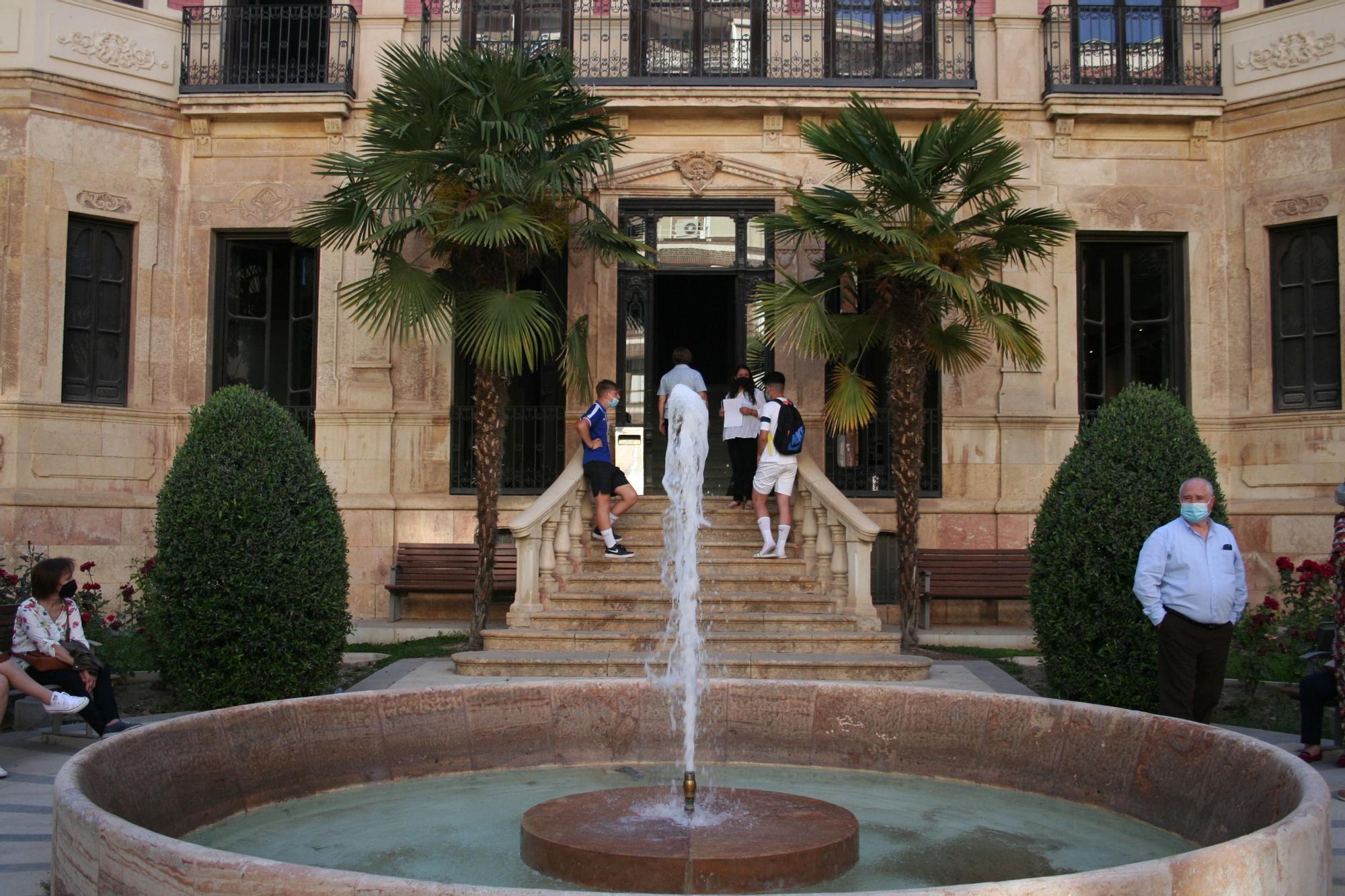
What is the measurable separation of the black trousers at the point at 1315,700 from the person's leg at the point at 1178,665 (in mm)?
1080

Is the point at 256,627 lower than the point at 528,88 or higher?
lower

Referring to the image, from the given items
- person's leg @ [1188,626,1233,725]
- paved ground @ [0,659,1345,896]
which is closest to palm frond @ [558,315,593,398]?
paved ground @ [0,659,1345,896]

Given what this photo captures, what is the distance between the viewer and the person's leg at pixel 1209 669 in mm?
7582

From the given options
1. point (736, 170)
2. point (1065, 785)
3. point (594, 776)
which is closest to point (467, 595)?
point (736, 170)

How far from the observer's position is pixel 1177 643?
299 inches

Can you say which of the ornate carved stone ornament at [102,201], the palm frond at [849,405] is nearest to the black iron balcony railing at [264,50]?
the ornate carved stone ornament at [102,201]

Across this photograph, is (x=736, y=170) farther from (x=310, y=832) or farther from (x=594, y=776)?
(x=310, y=832)

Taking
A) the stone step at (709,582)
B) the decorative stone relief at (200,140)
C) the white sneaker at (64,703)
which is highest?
the decorative stone relief at (200,140)

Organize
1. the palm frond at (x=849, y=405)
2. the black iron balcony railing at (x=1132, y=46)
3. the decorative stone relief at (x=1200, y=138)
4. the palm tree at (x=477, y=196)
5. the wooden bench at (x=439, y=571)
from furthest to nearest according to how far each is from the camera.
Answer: the black iron balcony railing at (x=1132, y=46)
the decorative stone relief at (x=1200, y=138)
the wooden bench at (x=439, y=571)
the palm frond at (x=849, y=405)
the palm tree at (x=477, y=196)

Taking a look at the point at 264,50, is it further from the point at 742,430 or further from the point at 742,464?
the point at 742,464

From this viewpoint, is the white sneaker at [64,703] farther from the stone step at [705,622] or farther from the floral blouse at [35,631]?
the stone step at [705,622]

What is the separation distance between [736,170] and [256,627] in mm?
9228

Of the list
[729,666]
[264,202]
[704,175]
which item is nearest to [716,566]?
[729,666]

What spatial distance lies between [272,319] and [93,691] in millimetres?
9676
